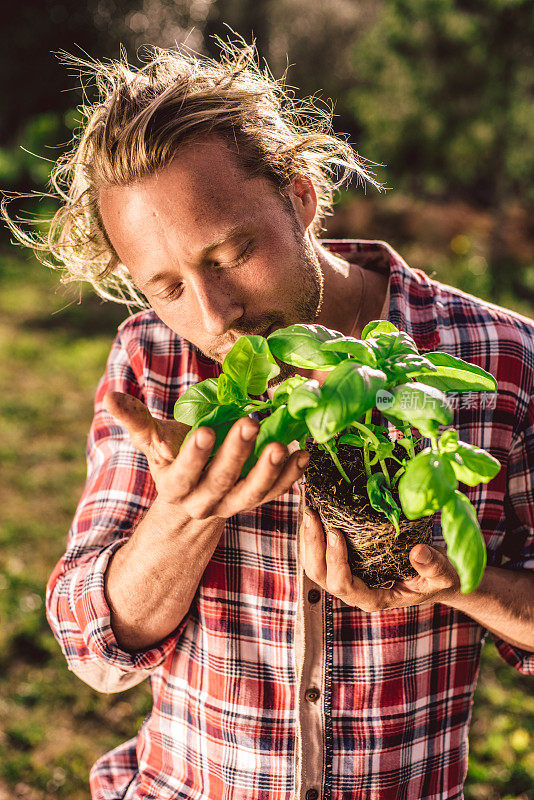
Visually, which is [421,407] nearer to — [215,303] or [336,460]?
[336,460]

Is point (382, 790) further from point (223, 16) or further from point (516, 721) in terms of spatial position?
point (223, 16)

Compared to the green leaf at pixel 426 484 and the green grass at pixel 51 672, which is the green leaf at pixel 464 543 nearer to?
the green leaf at pixel 426 484

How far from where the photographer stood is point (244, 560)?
157 centimetres

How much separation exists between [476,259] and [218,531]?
684cm

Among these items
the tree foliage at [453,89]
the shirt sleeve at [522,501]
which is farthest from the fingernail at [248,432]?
the tree foliage at [453,89]

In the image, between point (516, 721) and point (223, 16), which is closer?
point (516, 721)

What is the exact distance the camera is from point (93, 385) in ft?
18.4

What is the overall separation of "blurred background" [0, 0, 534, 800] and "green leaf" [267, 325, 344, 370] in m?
0.84

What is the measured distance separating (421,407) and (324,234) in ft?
26.9

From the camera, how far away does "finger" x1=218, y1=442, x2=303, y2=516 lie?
0.99 metres

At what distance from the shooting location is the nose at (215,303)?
56.2 inches

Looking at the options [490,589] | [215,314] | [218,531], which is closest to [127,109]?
[215,314]

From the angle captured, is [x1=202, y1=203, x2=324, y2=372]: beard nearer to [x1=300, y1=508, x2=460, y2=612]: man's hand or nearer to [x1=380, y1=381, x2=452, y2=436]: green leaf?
[x1=300, y1=508, x2=460, y2=612]: man's hand

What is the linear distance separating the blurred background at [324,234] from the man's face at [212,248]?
382 mm
